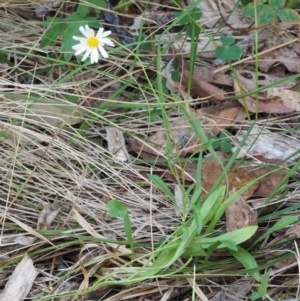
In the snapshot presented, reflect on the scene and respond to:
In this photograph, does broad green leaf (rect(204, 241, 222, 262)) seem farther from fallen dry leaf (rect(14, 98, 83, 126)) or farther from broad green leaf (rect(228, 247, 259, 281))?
fallen dry leaf (rect(14, 98, 83, 126))

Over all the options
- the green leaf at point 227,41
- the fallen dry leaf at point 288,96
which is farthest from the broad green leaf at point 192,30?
the fallen dry leaf at point 288,96

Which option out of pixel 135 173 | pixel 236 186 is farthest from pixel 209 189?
pixel 135 173

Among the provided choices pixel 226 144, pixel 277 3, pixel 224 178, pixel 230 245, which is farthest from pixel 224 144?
pixel 277 3

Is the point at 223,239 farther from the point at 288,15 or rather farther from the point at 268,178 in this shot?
the point at 288,15

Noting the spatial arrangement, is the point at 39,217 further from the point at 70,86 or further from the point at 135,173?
the point at 70,86

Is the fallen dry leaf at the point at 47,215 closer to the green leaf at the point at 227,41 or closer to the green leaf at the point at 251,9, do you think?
the green leaf at the point at 227,41

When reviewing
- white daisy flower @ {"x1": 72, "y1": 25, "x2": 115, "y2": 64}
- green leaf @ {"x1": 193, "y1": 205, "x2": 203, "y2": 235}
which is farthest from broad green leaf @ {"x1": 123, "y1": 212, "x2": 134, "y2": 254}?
white daisy flower @ {"x1": 72, "y1": 25, "x2": 115, "y2": 64}
